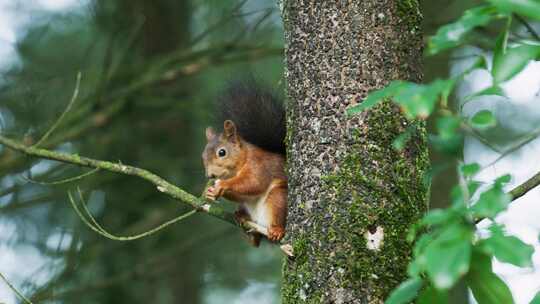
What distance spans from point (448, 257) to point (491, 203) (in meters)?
0.14

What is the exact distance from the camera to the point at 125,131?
214 inches

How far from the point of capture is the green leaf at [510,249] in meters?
1.05

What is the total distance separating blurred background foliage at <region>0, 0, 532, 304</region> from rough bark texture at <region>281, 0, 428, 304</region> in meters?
1.48

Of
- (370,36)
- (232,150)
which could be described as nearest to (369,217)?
(370,36)

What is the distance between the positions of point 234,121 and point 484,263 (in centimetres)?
211

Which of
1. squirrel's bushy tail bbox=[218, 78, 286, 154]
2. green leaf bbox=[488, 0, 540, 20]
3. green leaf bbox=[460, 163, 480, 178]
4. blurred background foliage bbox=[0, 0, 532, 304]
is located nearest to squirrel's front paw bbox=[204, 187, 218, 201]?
squirrel's bushy tail bbox=[218, 78, 286, 154]

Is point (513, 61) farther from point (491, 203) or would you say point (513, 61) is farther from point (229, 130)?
point (229, 130)

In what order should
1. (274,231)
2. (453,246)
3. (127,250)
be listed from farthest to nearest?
(127,250)
(274,231)
(453,246)

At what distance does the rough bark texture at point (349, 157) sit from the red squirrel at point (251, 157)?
22.1 inches

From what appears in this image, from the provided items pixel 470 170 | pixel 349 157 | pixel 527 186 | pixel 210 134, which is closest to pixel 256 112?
pixel 210 134

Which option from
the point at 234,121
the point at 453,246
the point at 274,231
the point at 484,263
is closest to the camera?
the point at 453,246

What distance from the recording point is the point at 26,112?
4578 mm

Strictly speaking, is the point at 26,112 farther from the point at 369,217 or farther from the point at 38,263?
the point at 369,217

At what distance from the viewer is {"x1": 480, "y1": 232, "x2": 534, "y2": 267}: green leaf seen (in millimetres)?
1050
